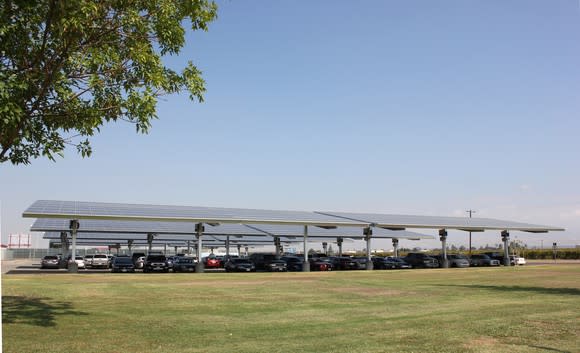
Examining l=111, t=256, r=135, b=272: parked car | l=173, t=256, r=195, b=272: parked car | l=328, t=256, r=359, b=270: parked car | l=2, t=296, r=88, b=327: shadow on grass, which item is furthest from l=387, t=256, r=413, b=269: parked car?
l=2, t=296, r=88, b=327: shadow on grass

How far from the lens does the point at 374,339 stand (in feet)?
34.2

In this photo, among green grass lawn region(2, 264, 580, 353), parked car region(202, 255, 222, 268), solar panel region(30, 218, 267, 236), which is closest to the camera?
green grass lawn region(2, 264, 580, 353)

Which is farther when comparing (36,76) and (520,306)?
(520,306)

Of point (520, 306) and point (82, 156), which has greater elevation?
point (82, 156)

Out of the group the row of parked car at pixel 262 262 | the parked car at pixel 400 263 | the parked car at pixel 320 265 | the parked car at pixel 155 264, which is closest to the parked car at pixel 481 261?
the row of parked car at pixel 262 262

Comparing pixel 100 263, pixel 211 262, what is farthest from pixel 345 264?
pixel 100 263

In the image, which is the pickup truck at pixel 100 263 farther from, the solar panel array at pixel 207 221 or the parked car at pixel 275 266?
the parked car at pixel 275 266

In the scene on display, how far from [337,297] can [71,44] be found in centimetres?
1274

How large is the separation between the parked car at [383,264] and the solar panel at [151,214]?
16.3 ft

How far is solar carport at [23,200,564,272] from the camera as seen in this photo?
3853cm

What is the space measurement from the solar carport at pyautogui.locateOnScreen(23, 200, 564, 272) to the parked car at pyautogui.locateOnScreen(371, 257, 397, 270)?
1896 mm

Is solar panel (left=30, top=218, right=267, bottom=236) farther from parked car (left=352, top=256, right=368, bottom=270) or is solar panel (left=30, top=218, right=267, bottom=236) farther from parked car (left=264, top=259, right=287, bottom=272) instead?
parked car (left=352, top=256, right=368, bottom=270)

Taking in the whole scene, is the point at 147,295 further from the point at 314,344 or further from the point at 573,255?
the point at 573,255

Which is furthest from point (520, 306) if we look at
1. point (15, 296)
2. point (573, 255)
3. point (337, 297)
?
point (573, 255)
